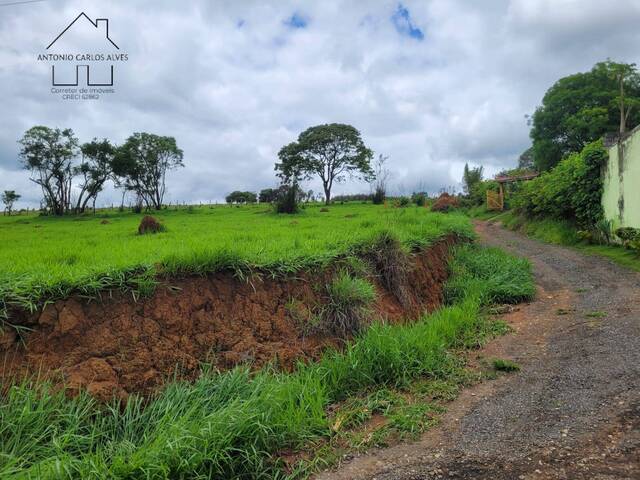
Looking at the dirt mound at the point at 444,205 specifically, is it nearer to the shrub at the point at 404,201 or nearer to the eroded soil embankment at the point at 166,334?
the shrub at the point at 404,201

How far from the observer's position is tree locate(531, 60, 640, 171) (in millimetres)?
31297

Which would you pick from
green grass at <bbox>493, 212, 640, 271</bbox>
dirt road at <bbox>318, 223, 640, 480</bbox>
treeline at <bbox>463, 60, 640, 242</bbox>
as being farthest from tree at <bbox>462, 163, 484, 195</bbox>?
dirt road at <bbox>318, 223, 640, 480</bbox>

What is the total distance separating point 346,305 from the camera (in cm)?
569

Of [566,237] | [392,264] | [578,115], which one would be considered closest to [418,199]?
[578,115]

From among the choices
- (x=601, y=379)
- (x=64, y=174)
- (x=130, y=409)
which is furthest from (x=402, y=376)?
(x=64, y=174)

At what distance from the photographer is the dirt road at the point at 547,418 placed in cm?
298

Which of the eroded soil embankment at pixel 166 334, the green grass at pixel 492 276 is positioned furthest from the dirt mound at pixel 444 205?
the eroded soil embankment at pixel 166 334

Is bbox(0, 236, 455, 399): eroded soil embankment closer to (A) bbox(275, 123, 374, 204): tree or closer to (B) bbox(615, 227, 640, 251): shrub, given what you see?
(B) bbox(615, 227, 640, 251): shrub

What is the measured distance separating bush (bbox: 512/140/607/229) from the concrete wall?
51 cm

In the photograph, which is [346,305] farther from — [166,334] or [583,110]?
[583,110]

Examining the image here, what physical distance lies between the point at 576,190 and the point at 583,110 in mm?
20690

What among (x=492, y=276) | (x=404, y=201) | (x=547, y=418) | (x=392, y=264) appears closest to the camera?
(x=547, y=418)

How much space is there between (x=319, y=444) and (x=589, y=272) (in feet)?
29.4

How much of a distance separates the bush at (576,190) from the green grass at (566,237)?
1.53 feet
